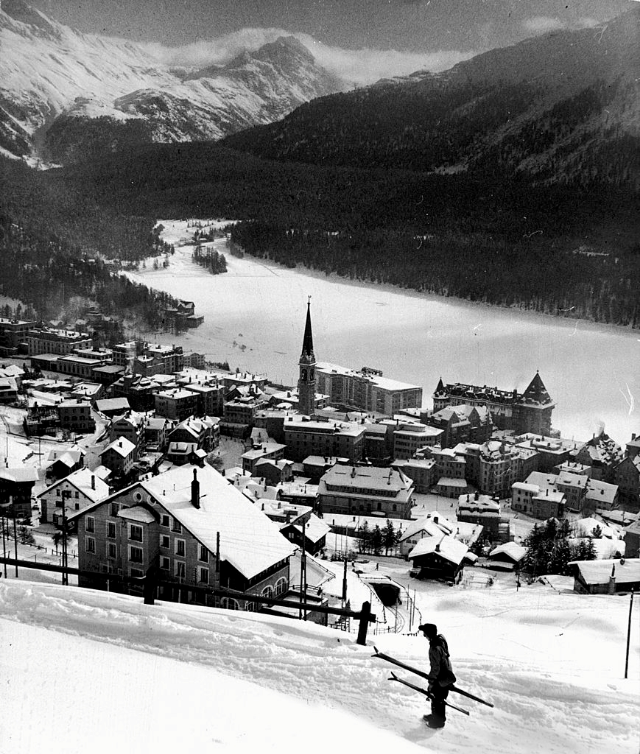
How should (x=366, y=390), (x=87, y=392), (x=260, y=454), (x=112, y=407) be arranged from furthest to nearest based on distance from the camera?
(x=366, y=390) → (x=87, y=392) → (x=112, y=407) → (x=260, y=454)

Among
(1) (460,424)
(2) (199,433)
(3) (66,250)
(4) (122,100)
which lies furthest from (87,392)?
(4) (122,100)

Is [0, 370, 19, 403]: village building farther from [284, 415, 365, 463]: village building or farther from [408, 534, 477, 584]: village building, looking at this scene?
[408, 534, 477, 584]: village building

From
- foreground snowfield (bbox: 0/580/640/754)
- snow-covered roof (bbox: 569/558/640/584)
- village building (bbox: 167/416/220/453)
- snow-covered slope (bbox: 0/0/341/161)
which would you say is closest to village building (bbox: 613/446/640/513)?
snow-covered roof (bbox: 569/558/640/584)

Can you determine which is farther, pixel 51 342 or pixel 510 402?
pixel 51 342

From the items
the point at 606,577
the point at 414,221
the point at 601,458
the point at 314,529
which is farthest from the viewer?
the point at 414,221

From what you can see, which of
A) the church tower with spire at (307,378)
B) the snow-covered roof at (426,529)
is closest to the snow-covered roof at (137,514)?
the snow-covered roof at (426,529)

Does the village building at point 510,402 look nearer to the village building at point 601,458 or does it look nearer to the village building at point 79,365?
the village building at point 601,458

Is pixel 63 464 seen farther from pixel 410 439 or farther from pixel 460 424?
pixel 460 424
